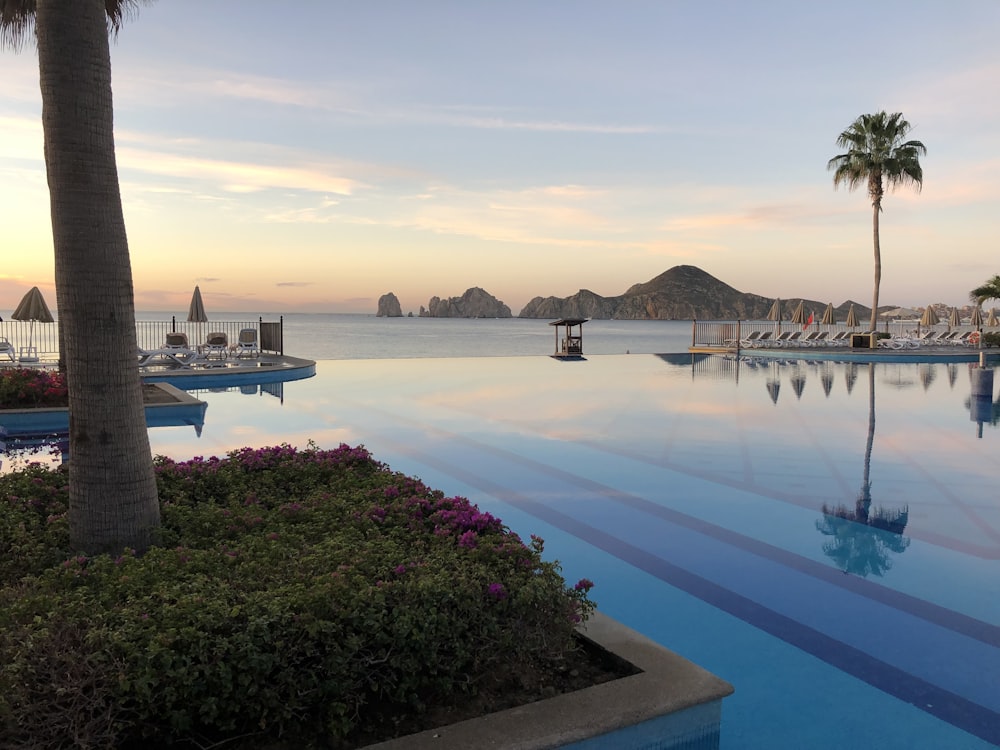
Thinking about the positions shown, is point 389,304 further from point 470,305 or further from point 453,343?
point 453,343

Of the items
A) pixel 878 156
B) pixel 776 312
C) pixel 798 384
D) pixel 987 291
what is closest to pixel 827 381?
pixel 798 384

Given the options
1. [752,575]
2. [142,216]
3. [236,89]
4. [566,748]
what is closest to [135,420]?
[566,748]

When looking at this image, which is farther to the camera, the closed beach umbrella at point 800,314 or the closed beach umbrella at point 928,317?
the closed beach umbrella at point 928,317

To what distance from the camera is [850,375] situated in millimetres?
18844

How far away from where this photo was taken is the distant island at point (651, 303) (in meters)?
103

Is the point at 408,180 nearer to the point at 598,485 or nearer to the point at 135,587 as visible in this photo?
the point at 598,485

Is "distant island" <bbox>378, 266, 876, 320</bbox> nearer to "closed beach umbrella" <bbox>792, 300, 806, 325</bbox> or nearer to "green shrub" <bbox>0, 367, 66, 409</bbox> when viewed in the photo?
"closed beach umbrella" <bbox>792, 300, 806, 325</bbox>

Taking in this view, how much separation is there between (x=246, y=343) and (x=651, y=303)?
110 m

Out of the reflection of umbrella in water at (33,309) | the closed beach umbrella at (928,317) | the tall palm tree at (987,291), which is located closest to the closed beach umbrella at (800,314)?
the closed beach umbrella at (928,317)

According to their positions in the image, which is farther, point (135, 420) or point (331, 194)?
point (331, 194)

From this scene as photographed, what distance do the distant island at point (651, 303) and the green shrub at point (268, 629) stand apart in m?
80.2

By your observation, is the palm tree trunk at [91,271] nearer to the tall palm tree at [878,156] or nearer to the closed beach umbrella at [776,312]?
the closed beach umbrella at [776,312]

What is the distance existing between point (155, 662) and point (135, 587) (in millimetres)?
722

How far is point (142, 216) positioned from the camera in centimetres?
2055
